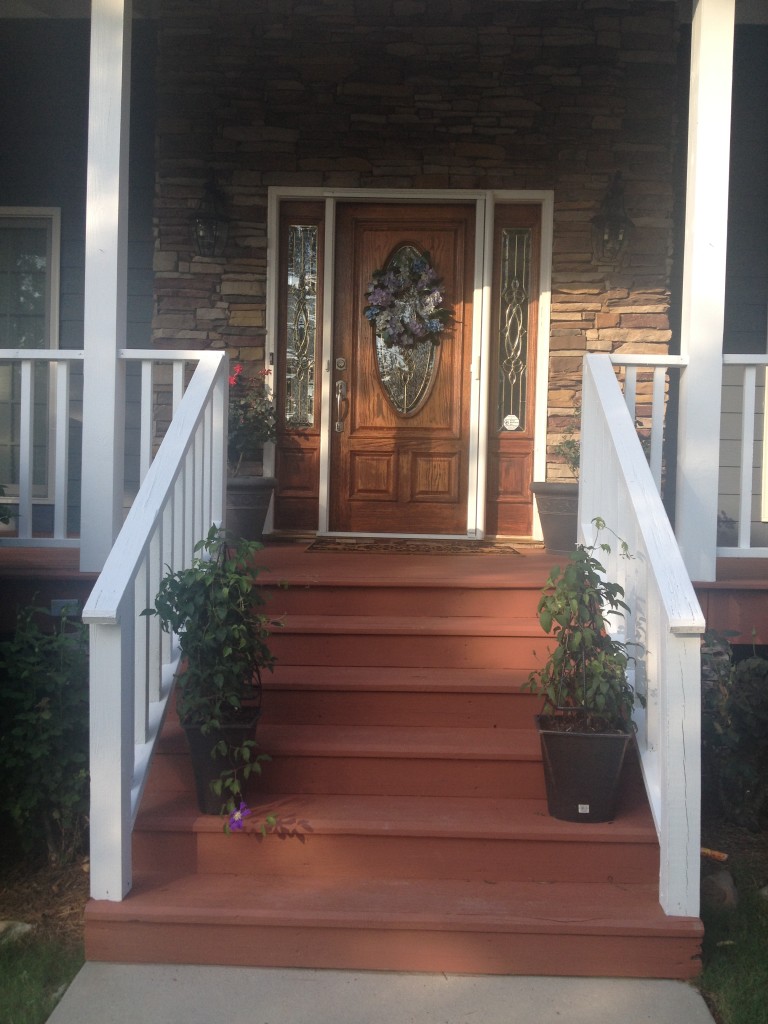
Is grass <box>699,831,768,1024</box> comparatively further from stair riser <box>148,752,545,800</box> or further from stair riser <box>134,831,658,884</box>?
stair riser <box>148,752,545,800</box>

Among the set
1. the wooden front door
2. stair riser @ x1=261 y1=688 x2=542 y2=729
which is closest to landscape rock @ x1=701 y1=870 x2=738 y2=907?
stair riser @ x1=261 y1=688 x2=542 y2=729

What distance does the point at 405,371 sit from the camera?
19.2 ft

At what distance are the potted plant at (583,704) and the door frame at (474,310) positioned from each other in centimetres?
269

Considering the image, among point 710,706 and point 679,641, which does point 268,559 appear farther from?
point 679,641

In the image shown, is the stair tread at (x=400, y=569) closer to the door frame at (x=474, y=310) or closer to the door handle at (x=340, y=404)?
the door frame at (x=474, y=310)

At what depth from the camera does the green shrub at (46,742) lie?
331cm

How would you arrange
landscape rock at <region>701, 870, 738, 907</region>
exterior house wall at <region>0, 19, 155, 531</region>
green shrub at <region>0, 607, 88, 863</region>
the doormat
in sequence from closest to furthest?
landscape rock at <region>701, 870, 738, 907</region> → green shrub at <region>0, 607, 88, 863</region> → the doormat → exterior house wall at <region>0, 19, 155, 531</region>

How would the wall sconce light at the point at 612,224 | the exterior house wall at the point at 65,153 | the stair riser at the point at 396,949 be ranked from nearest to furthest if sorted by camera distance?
the stair riser at the point at 396,949 < the wall sconce light at the point at 612,224 < the exterior house wall at the point at 65,153

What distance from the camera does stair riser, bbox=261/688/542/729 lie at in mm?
3482

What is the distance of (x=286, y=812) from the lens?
3.08 metres

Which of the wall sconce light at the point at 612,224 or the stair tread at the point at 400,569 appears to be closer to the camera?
the stair tread at the point at 400,569

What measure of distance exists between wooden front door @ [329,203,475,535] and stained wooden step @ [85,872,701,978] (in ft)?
10.5

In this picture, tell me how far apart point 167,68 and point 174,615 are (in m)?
3.83

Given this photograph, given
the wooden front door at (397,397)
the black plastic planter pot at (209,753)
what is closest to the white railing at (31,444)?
the black plastic planter pot at (209,753)
